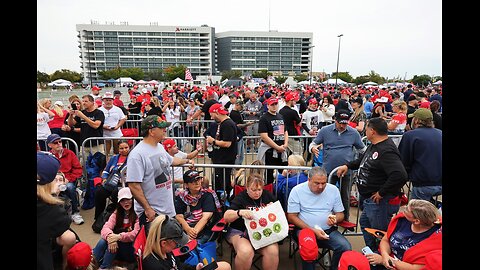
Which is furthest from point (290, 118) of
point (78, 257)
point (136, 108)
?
point (136, 108)

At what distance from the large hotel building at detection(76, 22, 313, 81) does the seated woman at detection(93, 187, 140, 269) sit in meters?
116

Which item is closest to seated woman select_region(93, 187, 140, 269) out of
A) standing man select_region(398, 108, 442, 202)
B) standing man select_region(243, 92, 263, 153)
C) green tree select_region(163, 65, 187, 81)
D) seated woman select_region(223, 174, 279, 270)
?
seated woman select_region(223, 174, 279, 270)

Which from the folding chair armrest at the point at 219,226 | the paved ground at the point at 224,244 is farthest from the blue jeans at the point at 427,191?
the folding chair armrest at the point at 219,226

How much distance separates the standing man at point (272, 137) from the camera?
221 inches

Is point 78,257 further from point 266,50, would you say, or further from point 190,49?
point 266,50

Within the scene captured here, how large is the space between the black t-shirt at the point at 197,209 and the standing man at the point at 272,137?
189 centimetres

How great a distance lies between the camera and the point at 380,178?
3.63m

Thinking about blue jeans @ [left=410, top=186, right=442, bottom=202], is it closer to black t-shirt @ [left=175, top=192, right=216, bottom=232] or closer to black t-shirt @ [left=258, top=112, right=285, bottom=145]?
black t-shirt @ [left=258, top=112, right=285, bottom=145]

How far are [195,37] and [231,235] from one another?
131 m

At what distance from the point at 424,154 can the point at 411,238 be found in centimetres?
141

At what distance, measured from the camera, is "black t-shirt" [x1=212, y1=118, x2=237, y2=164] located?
5.16m
